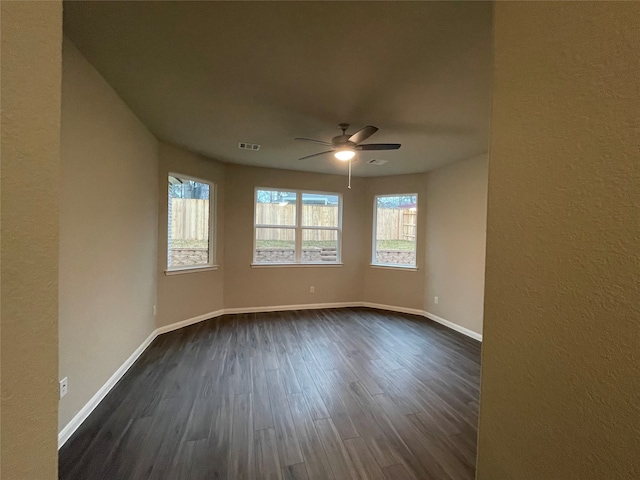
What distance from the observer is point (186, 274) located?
3.96 metres

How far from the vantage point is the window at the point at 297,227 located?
16.0 feet

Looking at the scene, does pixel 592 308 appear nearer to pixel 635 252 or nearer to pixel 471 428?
pixel 635 252

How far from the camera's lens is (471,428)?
1.97 m

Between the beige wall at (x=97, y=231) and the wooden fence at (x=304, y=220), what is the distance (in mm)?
1109

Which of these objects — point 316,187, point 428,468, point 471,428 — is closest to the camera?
point 428,468

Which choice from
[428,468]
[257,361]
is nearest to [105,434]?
[257,361]

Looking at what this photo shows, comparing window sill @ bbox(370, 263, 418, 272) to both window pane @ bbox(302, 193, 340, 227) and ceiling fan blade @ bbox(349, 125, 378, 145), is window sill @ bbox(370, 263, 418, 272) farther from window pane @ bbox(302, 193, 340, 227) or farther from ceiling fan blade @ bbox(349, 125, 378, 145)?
ceiling fan blade @ bbox(349, 125, 378, 145)

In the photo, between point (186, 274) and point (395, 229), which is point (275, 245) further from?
point (395, 229)

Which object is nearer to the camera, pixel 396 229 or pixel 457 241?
pixel 457 241

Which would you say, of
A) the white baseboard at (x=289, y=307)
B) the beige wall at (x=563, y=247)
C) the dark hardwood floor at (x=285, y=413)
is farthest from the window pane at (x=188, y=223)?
the beige wall at (x=563, y=247)

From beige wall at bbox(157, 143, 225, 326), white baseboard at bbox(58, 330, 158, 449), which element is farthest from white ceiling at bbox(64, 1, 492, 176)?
white baseboard at bbox(58, 330, 158, 449)

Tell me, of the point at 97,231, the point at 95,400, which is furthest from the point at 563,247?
the point at 95,400

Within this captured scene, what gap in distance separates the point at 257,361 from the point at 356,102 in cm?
276

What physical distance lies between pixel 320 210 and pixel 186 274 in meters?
2.54
